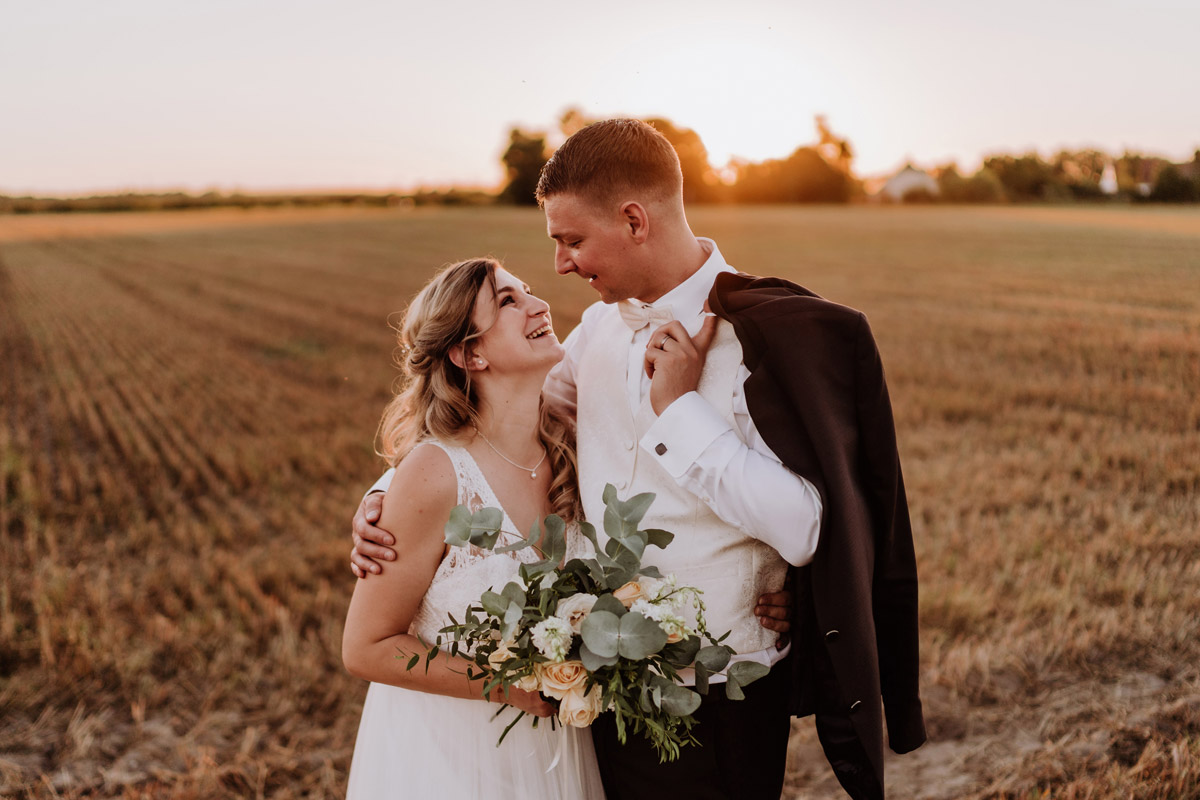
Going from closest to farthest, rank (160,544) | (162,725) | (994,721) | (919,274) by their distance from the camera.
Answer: (994,721), (162,725), (160,544), (919,274)

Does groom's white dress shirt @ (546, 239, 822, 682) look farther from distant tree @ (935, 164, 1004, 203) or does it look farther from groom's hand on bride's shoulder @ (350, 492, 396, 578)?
distant tree @ (935, 164, 1004, 203)

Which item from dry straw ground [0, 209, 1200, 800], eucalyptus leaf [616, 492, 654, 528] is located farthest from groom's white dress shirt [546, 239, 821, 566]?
dry straw ground [0, 209, 1200, 800]

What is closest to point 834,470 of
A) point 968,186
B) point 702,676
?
point 702,676

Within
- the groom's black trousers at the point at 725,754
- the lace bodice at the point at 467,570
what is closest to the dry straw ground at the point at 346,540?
the groom's black trousers at the point at 725,754

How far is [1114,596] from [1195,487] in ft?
6.16

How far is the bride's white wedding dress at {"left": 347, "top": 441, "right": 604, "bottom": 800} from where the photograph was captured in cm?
251

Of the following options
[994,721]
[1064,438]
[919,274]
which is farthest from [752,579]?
[919,274]

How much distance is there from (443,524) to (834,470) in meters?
1.17

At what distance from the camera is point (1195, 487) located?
6.06 meters

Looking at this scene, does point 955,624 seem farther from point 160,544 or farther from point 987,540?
point 160,544

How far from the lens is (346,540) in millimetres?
6570

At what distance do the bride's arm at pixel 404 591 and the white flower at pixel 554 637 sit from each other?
0.70m

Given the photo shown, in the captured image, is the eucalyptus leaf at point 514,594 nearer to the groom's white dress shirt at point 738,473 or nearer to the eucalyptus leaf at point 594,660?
the eucalyptus leaf at point 594,660

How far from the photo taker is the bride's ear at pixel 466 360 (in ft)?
9.01
